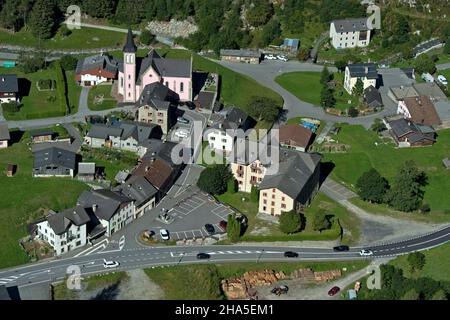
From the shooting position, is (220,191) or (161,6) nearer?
(220,191)

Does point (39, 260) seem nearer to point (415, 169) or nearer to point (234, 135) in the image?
point (234, 135)

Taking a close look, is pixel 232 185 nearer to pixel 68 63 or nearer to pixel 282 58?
pixel 68 63

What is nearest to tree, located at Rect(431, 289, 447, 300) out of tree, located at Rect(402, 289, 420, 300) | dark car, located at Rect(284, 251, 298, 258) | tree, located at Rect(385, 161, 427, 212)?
tree, located at Rect(402, 289, 420, 300)

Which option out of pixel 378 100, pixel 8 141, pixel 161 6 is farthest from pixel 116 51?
pixel 378 100

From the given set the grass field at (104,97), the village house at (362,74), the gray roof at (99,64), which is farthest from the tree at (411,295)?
the gray roof at (99,64)

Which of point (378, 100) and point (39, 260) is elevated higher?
point (378, 100)

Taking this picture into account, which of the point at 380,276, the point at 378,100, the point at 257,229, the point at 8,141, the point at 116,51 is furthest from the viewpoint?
the point at 116,51
